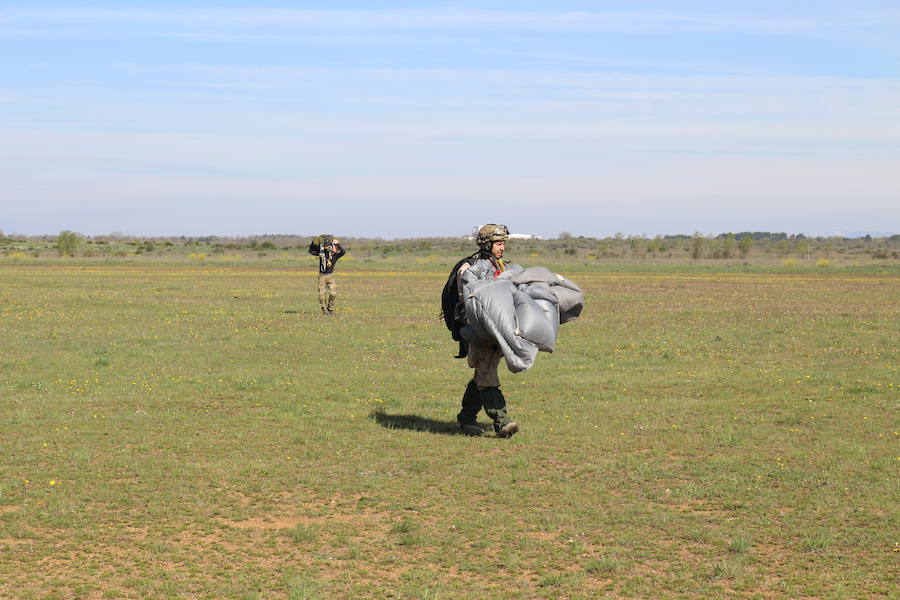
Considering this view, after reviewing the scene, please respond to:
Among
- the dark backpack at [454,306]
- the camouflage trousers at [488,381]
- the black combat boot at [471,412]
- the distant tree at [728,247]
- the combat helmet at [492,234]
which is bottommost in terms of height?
the black combat boot at [471,412]

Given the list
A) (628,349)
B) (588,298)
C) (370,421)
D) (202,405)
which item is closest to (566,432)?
(370,421)

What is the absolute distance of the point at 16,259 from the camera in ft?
259

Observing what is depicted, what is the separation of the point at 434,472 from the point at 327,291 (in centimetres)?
1896

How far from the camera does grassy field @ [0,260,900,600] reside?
23.6ft

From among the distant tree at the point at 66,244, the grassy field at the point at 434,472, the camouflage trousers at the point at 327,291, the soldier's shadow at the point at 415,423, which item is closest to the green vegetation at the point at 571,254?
the distant tree at the point at 66,244

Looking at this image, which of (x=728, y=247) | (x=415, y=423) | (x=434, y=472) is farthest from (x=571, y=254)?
(x=434, y=472)

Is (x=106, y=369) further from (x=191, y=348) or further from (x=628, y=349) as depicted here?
(x=628, y=349)

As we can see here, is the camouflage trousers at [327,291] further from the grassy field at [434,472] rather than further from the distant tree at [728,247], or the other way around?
the distant tree at [728,247]

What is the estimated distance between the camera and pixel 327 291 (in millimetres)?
28688

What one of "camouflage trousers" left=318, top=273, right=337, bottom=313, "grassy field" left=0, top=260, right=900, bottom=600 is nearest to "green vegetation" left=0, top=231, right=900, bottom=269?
"camouflage trousers" left=318, top=273, right=337, bottom=313

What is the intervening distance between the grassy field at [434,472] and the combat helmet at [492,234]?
237 cm

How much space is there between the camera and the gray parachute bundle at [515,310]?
1075cm

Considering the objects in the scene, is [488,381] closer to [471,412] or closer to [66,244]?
[471,412]

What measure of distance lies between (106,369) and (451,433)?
801 cm
